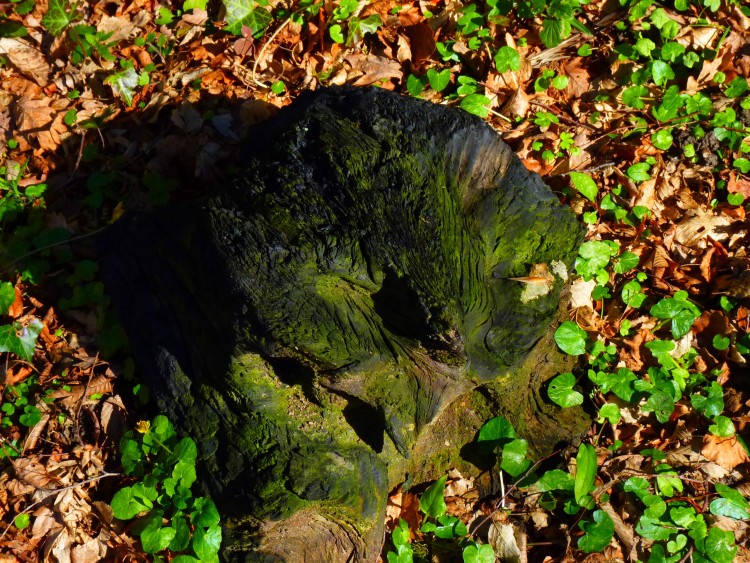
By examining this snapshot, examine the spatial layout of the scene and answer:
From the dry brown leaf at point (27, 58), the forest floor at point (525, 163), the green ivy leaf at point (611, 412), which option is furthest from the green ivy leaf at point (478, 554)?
Result: the dry brown leaf at point (27, 58)

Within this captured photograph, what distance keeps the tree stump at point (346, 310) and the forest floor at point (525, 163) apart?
30cm

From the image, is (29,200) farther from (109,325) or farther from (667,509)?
(667,509)

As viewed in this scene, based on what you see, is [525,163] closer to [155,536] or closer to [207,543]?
[207,543]

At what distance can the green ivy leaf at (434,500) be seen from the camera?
2914 millimetres

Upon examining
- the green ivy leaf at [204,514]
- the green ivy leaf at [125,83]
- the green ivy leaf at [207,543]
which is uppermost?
the green ivy leaf at [125,83]

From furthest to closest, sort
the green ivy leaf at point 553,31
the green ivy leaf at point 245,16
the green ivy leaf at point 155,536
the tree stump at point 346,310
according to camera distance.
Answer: the green ivy leaf at point 245,16 → the green ivy leaf at point 553,31 → the green ivy leaf at point 155,536 → the tree stump at point 346,310

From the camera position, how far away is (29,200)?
383cm

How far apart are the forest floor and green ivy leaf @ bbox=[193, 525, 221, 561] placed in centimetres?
1

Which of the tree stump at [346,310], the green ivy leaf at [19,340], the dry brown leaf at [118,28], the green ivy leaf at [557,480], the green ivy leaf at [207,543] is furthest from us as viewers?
the dry brown leaf at [118,28]

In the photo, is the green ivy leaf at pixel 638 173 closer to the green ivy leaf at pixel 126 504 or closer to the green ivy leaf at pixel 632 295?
the green ivy leaf at pixel 632 295

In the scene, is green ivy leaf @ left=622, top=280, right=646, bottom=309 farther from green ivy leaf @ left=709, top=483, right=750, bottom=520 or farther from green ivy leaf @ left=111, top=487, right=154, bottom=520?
green ivy leaf @ left=111, top=487, right=154, bottom=520

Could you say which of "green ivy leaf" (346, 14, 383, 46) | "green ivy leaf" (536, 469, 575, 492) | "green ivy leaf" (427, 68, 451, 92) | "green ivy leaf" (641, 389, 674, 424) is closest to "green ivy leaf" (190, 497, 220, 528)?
"green ivy leaf" (536, 469, 575, 492)

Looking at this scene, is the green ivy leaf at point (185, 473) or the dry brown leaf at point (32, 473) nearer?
the green ivy leaf at point (185, 473)

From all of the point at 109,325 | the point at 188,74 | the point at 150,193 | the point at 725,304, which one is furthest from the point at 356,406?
the point at 188,74
